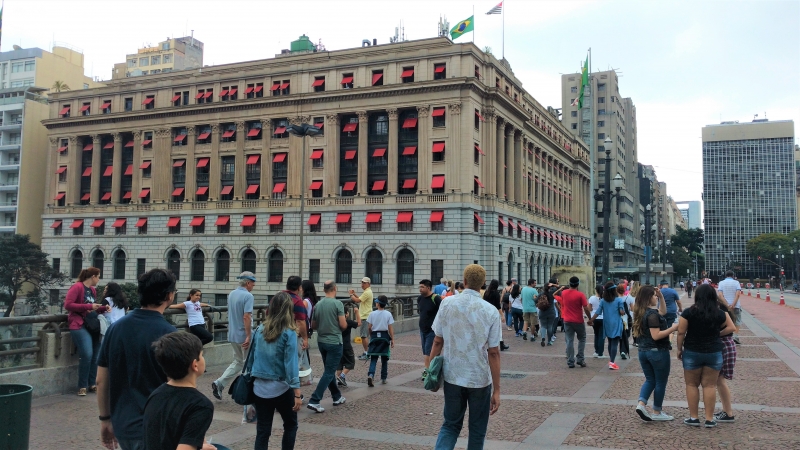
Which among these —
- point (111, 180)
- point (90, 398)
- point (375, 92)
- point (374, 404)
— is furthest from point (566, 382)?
point (111, 180)

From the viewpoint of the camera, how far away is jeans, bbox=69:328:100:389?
35.5ft

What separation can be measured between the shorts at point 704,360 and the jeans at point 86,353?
976 cm

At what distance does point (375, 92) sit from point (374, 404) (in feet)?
144

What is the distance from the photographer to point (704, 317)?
8445mm

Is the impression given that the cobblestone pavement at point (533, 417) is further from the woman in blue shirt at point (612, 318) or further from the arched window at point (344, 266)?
the arched window at point (344, 266)

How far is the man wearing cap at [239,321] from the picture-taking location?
10742mm

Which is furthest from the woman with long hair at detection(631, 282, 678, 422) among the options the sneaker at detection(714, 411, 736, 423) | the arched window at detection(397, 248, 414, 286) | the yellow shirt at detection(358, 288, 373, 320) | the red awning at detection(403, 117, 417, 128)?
the red awning at detection(403, 117, 417, 128)

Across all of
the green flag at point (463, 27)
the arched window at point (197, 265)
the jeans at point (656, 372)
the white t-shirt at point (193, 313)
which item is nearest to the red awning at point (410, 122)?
the green flag at point (463, 27)

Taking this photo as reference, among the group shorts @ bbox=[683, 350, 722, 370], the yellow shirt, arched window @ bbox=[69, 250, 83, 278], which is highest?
arched window @ bbox=[69, 250, 83, 278]

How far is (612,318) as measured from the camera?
49.5ft

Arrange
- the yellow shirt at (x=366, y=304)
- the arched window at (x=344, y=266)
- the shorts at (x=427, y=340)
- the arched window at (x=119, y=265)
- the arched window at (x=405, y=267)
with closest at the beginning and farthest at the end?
1. the shorts at (x=427, y=340)
2. the yellow shirt at (x=366, y=304)
3. the arched window at (x=405, y=267)
4. the arched window at (x=344, y=266)
5. the arched window at (x=119, y=265)

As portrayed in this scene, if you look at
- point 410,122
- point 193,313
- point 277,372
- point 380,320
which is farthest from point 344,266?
point 277,372

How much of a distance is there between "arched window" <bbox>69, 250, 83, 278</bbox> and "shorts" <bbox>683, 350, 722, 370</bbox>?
65.8 m

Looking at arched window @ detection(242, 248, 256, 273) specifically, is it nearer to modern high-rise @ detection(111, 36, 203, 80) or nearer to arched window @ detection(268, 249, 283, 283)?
arched window @ detection(268, 249, 283, 283)
